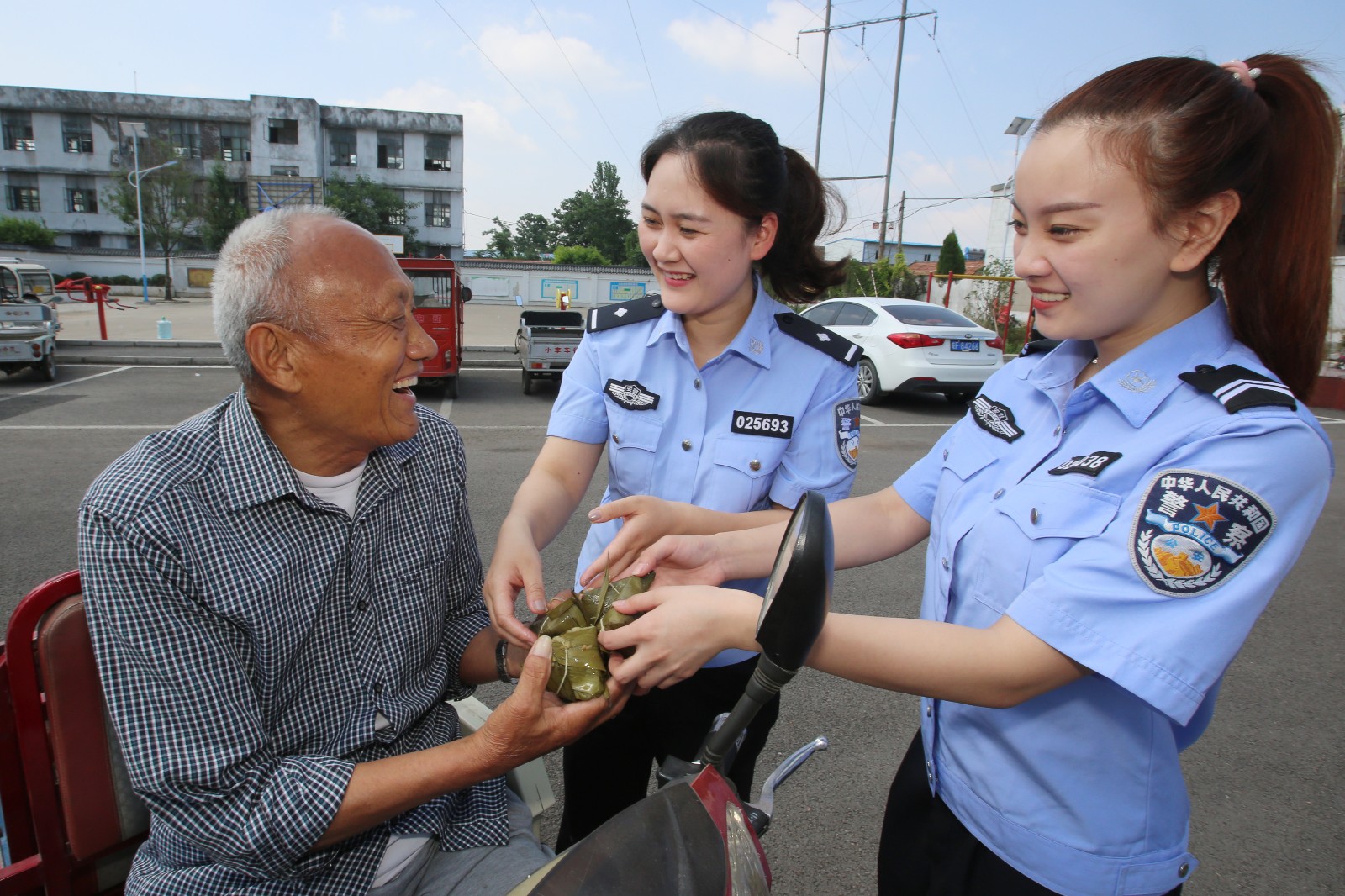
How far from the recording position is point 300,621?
5.02ft

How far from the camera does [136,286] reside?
129 ft

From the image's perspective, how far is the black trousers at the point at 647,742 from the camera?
201cm

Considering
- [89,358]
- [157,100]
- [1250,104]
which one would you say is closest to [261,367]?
[1250,104]

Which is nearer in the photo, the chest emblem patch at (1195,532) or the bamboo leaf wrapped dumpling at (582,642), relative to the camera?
the chest emblem patch at (1195,532)

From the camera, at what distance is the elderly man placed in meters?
1.35

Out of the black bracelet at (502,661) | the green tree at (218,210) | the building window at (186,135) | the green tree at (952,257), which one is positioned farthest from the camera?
the building window at (186,135)

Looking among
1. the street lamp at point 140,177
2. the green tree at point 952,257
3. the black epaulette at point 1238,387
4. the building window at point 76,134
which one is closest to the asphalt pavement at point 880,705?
the black epaulette at point 1238,387

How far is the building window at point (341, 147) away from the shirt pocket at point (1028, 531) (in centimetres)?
5628

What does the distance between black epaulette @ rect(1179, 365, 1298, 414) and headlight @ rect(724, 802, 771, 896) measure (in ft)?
2.92

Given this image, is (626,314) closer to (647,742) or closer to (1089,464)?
(647,742)

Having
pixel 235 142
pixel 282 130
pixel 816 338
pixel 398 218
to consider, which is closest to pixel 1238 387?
pixel 816 338

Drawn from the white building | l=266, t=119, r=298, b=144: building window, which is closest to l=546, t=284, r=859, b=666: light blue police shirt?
the white building

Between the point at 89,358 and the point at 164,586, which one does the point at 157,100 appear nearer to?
the point at 89,358

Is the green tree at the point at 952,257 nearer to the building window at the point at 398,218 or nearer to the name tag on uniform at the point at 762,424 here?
the name tag on uniform at the point at 762,424
